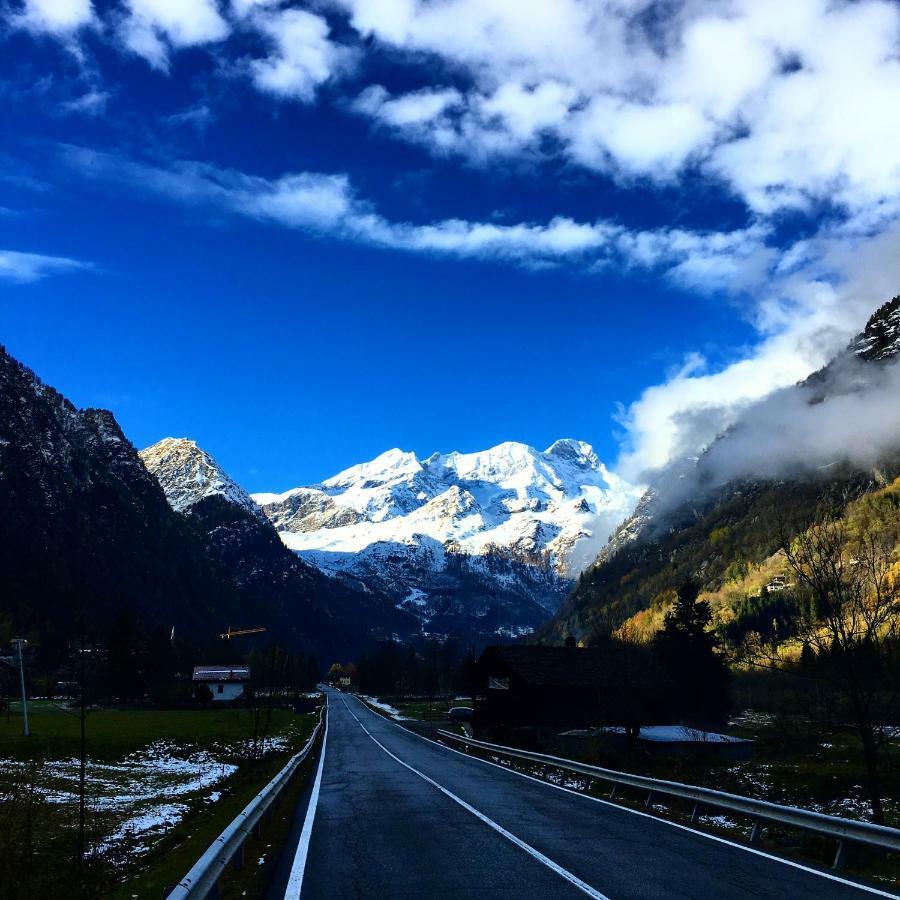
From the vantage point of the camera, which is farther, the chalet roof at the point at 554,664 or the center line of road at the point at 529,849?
the chalet roof at the point at 554,664

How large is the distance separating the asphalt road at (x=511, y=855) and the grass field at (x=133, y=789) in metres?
2.60

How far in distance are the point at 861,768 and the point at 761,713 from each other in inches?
2948

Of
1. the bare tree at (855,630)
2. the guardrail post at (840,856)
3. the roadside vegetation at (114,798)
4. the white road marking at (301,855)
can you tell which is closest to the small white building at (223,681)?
the roadside vegetation at (114,798)

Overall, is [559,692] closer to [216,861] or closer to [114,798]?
[114,798]

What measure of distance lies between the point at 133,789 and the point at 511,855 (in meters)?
21.0

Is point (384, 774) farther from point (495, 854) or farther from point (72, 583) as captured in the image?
point (72, 583)

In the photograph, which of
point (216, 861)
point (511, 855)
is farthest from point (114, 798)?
point (216, 861)

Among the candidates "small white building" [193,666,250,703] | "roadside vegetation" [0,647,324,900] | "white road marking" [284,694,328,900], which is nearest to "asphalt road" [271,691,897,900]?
"white road marking" [284,694,328,900]

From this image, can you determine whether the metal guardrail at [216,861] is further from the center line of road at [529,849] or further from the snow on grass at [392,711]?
the snow on grass at [392,711]

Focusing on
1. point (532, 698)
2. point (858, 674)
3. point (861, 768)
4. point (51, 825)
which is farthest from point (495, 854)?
point (532, 698)

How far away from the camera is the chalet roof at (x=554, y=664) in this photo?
5906 centimetres

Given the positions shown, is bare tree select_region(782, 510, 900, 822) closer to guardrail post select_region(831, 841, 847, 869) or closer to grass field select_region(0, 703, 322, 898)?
guardrail post select_region(831, 841, 847, 869)

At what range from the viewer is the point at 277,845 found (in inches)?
541

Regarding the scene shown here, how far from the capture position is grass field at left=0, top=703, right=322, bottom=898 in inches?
581
